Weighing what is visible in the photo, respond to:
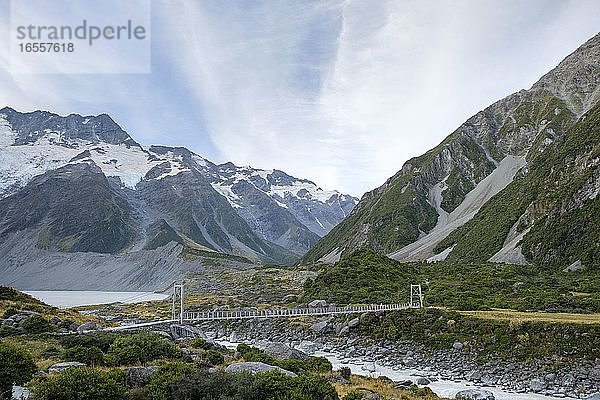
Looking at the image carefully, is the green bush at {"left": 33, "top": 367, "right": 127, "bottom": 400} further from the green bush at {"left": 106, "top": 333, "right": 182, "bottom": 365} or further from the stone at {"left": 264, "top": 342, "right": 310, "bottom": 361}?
the stone at {"left": 264, "top": 342, "right": 310, "bottom": 361}

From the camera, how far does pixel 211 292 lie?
107 m

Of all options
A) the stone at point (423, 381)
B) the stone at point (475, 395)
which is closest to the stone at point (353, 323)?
the stone at point (423, 381)

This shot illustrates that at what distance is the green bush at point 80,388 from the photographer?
1469 centimetres

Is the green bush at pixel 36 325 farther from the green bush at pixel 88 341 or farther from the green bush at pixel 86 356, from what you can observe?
the green bush at pixel 86 356

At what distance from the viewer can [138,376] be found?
1877 centimetres

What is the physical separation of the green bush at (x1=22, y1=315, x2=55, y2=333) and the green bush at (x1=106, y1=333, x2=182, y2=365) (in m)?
9.22

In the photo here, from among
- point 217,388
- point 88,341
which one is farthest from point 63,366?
point 217,388

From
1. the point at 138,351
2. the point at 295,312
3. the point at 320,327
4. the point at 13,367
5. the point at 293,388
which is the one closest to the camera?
the point at 13,367

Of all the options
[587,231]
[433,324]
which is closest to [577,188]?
[587,231]

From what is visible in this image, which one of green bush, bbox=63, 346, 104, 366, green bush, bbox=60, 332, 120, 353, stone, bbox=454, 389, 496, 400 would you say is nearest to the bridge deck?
stone, bbox=454, 389, 496, 400

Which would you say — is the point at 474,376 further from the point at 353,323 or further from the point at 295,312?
the point at 295,312

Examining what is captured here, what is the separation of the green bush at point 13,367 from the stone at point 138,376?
3.36 metres

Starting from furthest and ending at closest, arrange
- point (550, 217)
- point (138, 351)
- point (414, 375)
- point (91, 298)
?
point (91, 298), point (550, 217), point (414, 375), point (138, 351)

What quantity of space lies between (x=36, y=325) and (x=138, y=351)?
12.5m
